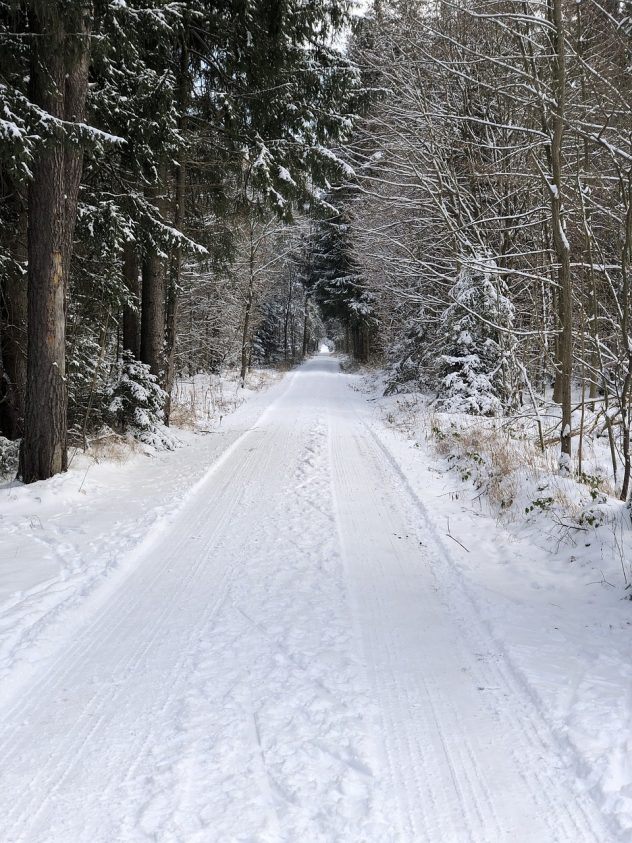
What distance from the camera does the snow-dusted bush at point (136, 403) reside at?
897 centimetres

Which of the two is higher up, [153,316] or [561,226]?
[561,226]

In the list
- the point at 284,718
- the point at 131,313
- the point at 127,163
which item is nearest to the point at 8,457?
the point at 131,313

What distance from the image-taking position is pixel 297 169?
8836 mm

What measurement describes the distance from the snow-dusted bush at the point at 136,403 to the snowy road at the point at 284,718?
15.5 feet

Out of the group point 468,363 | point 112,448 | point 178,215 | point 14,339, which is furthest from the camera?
point 468,363

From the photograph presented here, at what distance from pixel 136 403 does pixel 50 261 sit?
129 inches

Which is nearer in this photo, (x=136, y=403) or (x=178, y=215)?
(x=136, y=403)

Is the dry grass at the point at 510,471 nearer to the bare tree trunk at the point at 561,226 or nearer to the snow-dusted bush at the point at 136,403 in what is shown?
the bare tree trunk at the point at 561,226

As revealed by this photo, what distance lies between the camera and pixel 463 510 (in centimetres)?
589

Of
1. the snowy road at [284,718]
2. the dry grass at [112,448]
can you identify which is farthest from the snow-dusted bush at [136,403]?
the snowy road at [284,718]

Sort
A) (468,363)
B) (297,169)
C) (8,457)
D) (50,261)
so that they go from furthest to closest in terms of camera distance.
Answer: (468,363)
(297,169)
(8,457)
(50,261)

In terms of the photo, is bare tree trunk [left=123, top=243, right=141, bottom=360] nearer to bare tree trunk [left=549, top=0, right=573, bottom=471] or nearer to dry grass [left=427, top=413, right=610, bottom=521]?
dry grass [left=427, top=413, right=610, bottom=521]

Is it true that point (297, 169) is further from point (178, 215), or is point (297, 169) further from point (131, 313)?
point (131, 313)

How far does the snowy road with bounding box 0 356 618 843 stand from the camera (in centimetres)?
198
